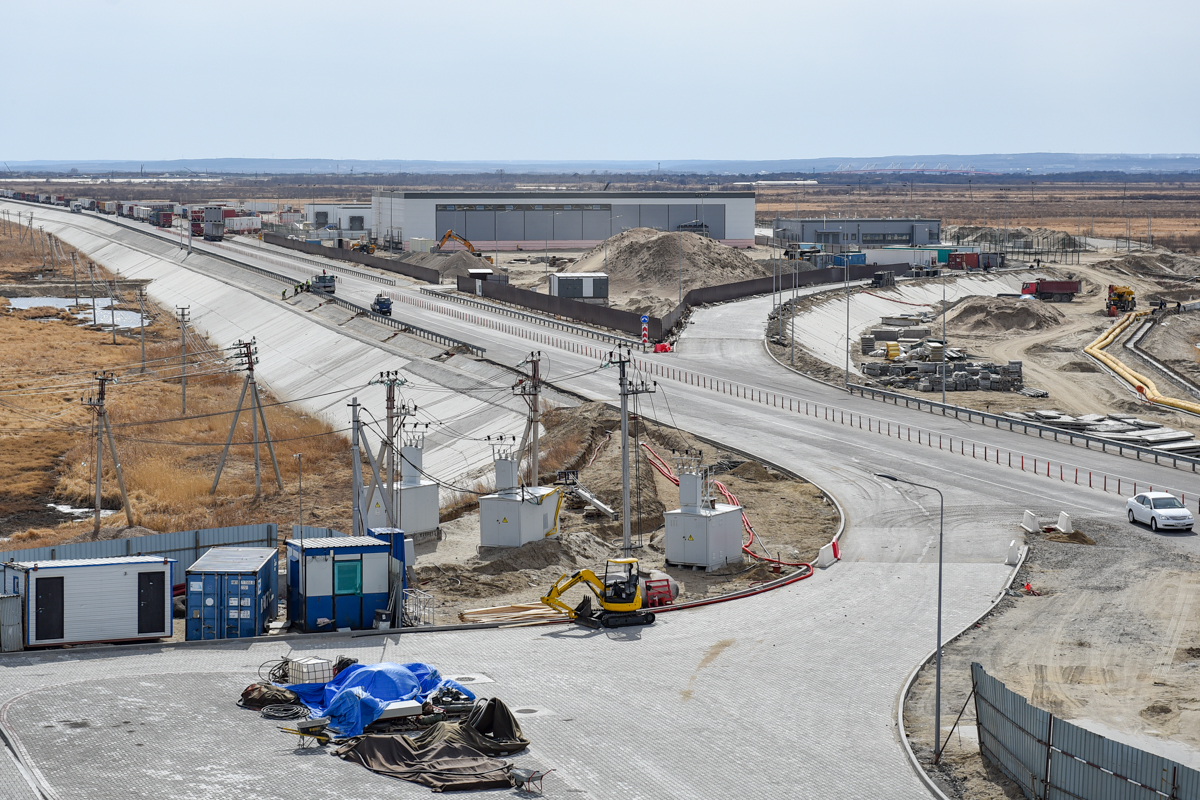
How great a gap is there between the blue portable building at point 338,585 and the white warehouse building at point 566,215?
122 m

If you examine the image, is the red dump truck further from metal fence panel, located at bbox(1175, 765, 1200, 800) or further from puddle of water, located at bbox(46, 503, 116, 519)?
metal fence panel, located at bbox(1175, 765, 1200, 800)

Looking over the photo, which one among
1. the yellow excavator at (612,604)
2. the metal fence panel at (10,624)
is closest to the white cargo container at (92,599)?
the metal fence panel at (10,624)

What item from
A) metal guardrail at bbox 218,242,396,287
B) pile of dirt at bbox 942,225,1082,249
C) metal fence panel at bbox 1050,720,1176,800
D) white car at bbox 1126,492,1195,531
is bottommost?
white car at bbox 1126,492,1195,531

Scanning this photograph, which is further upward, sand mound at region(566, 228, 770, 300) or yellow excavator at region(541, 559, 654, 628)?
sand mound at region(566, 228, 770, 300)

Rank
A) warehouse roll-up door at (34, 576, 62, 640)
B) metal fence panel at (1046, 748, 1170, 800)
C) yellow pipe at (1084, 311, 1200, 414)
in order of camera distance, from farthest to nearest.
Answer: yellow pipe at (1084, 311, 1200, 414)
warehouse roll-up door at (34, 576, 62, 640)
metal fence panel at (1046, 748, 1170, 800)

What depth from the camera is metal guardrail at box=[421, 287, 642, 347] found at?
84.7 meters

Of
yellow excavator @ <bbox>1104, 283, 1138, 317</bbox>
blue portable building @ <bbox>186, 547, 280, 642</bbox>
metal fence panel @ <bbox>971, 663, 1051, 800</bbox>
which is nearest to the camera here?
metal fence panel @ <bbox>971, 663, 1051, 800</bbox>

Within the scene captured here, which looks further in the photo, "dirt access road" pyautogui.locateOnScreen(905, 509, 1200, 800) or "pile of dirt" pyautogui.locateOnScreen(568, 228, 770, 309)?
"pile of dirt" pyautogui.locateOnScreen(568, 228, 770, 309)

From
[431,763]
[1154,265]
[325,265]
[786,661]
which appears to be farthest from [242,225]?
[431,763]

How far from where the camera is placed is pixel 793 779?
22.9m

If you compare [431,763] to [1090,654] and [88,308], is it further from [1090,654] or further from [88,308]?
[88,308]

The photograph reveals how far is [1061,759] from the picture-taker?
69.8 feet

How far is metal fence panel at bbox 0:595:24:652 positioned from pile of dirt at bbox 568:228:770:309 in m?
84.6

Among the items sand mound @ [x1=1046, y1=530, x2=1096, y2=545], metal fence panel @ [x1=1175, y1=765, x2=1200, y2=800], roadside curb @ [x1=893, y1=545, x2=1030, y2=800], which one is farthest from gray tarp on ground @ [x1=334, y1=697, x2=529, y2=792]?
sand mound @ [x1=1046, y1=530, x2=1096, y2=545]
